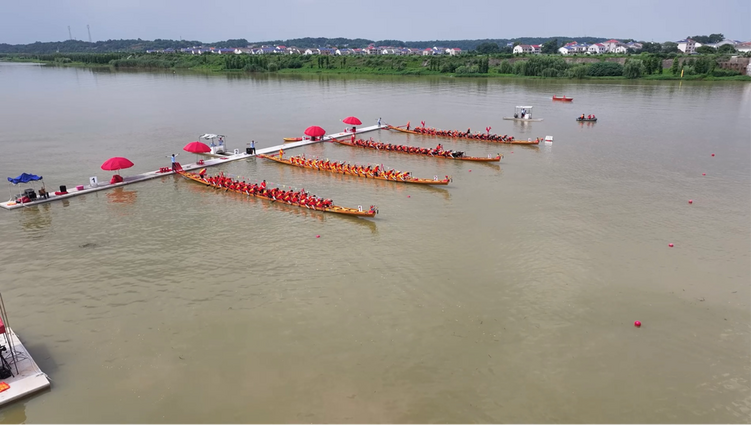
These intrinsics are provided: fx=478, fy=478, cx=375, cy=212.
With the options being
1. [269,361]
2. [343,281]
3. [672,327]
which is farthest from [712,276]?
[269,361]

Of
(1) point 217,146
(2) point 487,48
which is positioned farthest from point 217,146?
(2) point 487,48

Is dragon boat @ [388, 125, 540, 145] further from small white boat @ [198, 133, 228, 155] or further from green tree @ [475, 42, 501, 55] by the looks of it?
green tree @ [475, 42, 501, 55]

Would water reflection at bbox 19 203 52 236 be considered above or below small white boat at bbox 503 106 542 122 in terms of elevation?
below

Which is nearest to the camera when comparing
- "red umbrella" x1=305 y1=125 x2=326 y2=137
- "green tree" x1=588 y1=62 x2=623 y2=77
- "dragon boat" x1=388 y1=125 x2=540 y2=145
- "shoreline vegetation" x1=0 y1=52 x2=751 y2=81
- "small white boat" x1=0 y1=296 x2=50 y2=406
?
"small white boat" x1=0 y1=296 x2=50 y2=406

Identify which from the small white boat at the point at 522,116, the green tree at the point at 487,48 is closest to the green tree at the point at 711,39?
the green tree at the point at 487,48

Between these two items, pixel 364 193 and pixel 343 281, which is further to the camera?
pixel 364 193

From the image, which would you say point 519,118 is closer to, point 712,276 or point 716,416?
point 712,276

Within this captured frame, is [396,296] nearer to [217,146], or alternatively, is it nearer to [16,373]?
[16,373]

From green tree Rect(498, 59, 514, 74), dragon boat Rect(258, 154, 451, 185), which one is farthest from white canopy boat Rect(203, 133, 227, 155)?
green tree Rect(498, 59, 514, 74)
